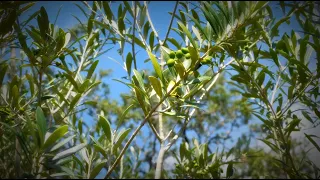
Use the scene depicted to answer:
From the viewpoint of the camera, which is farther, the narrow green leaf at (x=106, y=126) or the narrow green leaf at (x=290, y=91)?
the narrow green leaf at (x=290, y=91)

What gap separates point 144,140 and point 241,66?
429 inches

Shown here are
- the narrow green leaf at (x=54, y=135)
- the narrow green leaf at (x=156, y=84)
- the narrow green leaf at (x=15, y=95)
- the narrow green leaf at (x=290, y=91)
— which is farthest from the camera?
the narrow green leaf at (x=290, y=91)

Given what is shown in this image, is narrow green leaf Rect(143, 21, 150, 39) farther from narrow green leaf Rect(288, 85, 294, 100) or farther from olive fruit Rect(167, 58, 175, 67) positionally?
narrow green leaf Rect(288, 85, 294, 100)

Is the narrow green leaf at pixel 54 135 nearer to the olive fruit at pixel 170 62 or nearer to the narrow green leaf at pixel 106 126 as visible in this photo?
the narrow green leaf at pixel 106 126

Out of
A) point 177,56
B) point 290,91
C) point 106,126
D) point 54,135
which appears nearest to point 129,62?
point 177,56

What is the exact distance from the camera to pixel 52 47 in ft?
4.37

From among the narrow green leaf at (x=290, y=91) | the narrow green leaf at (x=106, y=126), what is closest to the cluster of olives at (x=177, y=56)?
the narrow green leaf at (x=106, y=126)

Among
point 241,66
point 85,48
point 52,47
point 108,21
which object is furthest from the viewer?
point 85,48

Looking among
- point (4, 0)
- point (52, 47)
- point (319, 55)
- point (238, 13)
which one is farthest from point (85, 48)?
point (319, 55)

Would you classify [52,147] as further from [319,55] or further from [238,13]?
[319,55]

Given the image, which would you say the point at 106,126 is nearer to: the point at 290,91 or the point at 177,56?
the point at 177,56

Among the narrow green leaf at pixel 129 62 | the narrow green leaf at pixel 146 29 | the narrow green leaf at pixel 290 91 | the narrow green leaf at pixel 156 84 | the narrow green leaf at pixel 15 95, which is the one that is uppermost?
the narrow green leaf at pixel 146 29

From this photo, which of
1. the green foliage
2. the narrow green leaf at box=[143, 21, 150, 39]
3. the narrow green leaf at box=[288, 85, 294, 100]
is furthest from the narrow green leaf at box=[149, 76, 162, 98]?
the narrow green leaf at box=[288, 85, 294, 100]

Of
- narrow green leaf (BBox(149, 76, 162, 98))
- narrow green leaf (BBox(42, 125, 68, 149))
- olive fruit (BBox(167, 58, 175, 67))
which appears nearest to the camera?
narrow green leaf (BBox(42, 125, 68, 149))
